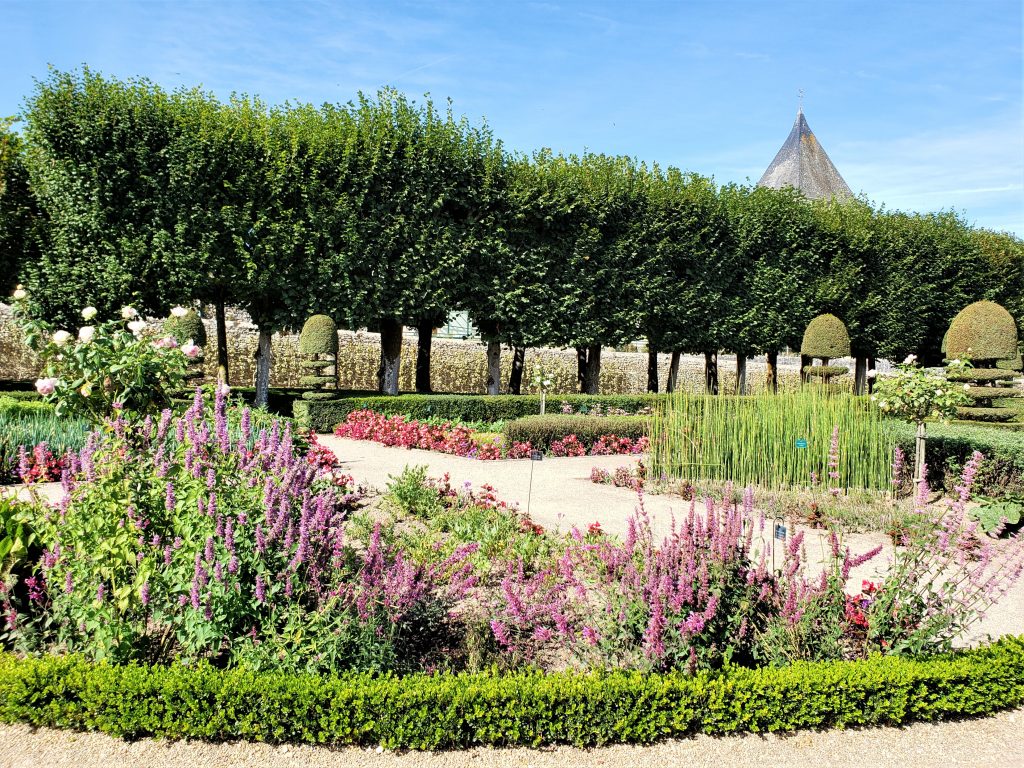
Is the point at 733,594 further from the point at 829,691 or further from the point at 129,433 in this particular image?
the point at 129,433

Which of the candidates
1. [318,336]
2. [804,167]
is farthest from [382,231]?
[804,167]

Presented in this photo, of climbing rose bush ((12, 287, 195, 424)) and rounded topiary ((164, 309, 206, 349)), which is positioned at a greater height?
rounded topiary ((164, 309, 206, 349))

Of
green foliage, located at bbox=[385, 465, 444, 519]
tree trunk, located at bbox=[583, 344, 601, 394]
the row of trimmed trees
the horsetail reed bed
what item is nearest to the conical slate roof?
the row of trimmed trees

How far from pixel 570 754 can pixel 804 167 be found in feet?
148

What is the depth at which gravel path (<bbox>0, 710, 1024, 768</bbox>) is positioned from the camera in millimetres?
2984

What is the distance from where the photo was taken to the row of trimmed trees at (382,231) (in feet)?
48.5

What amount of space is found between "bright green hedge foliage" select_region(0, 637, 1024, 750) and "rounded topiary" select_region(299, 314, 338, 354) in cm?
1163

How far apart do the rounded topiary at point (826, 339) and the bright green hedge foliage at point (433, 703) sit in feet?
55.4

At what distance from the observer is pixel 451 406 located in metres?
14.6

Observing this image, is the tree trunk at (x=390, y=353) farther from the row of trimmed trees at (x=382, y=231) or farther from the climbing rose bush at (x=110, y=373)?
the climbing rose bush at (x=110, y=373)

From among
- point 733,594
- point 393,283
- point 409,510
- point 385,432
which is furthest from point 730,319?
point 733,594

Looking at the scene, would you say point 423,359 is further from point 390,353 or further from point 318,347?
point 318,347

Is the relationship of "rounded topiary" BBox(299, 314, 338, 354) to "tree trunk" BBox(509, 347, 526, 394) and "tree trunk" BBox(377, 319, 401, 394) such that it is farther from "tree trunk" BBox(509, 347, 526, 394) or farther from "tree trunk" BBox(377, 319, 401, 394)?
"tree trunk" BBox(509, 347, 526, 394)

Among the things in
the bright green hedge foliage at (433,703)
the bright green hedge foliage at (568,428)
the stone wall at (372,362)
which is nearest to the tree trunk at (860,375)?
the stone wall at (372,362)
